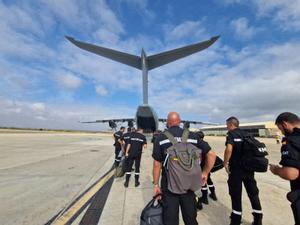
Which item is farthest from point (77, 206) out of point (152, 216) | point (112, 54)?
point (112, 54)

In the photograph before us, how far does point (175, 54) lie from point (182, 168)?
15071mm

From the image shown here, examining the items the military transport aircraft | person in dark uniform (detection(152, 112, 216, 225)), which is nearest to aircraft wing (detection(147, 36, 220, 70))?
the military transport aircraft

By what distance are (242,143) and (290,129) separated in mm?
1464

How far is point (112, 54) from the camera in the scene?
17422 mm

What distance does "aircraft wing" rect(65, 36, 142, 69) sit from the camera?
15376 millimetres

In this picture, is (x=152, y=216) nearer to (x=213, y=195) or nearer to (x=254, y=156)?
(x=254, y=156)

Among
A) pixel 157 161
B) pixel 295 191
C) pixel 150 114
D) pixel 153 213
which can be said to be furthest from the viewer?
pixel 150 114

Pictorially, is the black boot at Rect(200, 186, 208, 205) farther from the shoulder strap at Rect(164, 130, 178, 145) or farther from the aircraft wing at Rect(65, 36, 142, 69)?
the aircraft wing at Rect(65, 36, 142, 69)

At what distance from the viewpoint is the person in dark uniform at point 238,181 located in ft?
13.4

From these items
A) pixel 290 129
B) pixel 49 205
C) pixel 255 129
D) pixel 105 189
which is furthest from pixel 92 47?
pixel 255 129

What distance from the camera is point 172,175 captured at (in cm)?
310

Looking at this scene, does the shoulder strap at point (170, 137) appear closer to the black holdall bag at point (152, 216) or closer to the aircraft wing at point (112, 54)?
the black holdall bag at point (152, 216)

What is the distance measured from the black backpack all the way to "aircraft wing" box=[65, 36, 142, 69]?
12981mm

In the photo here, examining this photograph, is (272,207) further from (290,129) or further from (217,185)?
(290,129)
